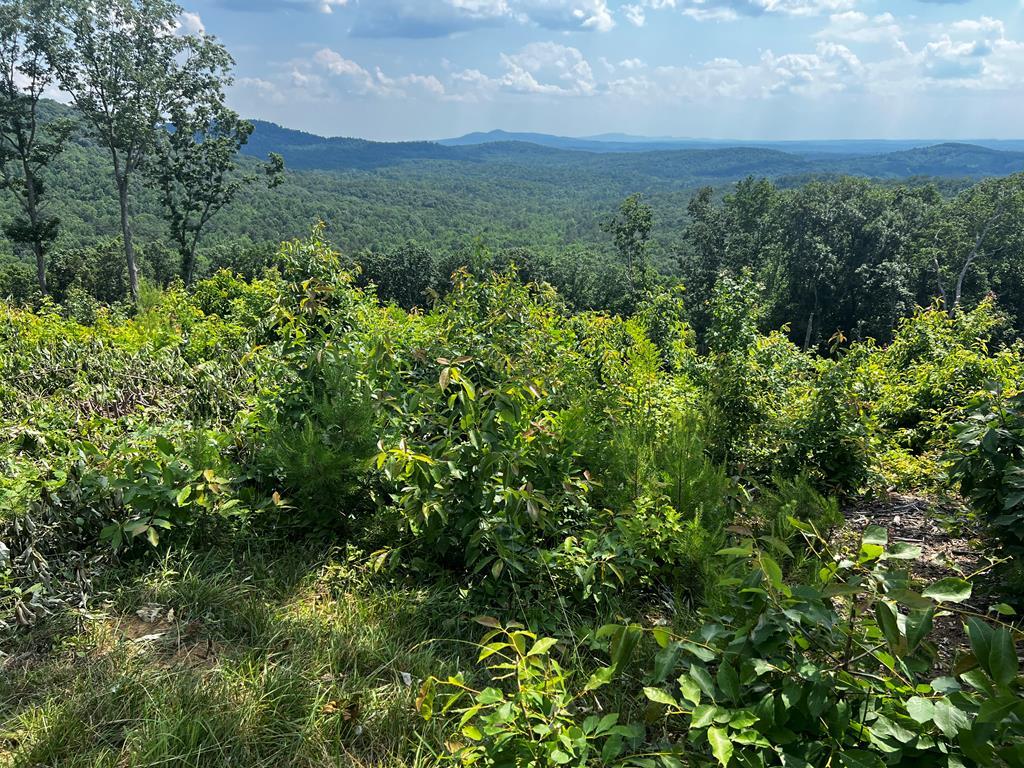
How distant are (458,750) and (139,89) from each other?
95.0ft

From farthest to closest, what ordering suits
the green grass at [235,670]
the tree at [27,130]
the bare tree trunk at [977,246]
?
the bare tree trunk at [977,246] → the tree at [27,130] → the green grass at [235,670]

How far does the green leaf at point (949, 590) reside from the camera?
108cm

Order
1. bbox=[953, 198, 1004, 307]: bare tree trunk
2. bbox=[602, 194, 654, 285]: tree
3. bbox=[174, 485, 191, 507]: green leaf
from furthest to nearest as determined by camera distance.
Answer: bbox=[602, 194, 654, 285]: tree, bbox=[953, 198, 1004, 307]: bare tree trunk, bbox=[174, 485, 191, 507]: green leaf

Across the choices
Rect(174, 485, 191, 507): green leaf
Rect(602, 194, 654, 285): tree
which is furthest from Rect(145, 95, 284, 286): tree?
Rect(174, 485, 191, 507): green leaf

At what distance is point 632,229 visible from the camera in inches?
1500

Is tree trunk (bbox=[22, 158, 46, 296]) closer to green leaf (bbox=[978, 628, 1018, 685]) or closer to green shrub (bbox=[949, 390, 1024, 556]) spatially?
green shrub (bbox=[949, 390, 1024, 556])

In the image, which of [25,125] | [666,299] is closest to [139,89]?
[25,125]

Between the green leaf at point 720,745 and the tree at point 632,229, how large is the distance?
120 feet

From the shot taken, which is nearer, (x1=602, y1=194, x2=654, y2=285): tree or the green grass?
the green grass

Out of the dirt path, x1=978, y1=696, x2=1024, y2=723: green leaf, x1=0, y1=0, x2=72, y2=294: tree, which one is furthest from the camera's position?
x1=0, y1=0, x2=72, y2=294: tree

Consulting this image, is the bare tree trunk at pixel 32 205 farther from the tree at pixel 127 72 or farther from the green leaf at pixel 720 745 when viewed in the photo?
the green leaf at pixel 720 745

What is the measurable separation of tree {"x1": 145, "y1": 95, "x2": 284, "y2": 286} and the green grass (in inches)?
1123

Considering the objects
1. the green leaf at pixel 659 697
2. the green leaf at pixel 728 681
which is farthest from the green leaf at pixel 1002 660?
the green leaf at pixel 659 697

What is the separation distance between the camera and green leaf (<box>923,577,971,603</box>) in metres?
1.08
